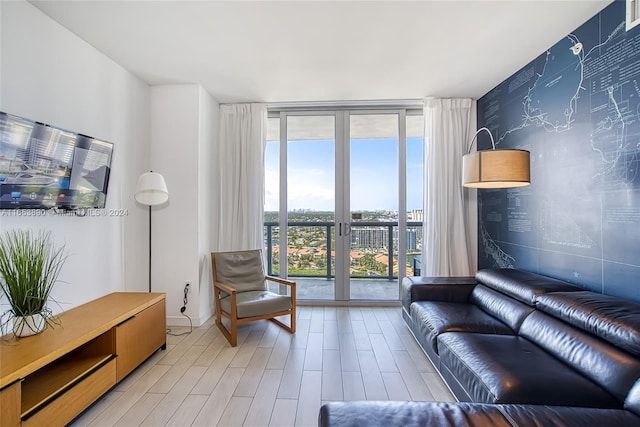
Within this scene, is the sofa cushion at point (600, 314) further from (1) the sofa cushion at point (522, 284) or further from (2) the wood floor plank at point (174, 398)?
(2) the wood floor plank at point (174, 398)

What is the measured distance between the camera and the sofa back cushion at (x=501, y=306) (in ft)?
6.94

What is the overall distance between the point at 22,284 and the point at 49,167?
0.81 m

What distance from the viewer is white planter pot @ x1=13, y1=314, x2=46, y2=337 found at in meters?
1.70

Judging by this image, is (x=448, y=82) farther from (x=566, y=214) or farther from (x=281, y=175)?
(x=281, y=175)

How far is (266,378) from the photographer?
Answer: 2189mm

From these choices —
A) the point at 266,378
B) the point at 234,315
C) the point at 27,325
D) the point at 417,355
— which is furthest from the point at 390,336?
the point at 27,325

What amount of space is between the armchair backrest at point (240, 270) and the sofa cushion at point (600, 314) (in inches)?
105

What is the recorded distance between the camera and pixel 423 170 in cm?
373

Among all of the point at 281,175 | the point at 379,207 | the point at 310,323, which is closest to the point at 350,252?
the point at 379,207

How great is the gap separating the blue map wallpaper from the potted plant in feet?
12.3

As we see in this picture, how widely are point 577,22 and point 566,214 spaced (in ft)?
4.82

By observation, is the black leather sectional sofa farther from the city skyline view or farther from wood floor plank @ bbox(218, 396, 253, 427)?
the city skyline view

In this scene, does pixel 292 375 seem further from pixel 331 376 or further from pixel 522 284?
pixel 522 284

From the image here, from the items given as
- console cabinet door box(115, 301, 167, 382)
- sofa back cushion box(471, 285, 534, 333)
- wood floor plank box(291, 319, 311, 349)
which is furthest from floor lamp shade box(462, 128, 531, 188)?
console cabinet door box(115, 301, 167, 382)
